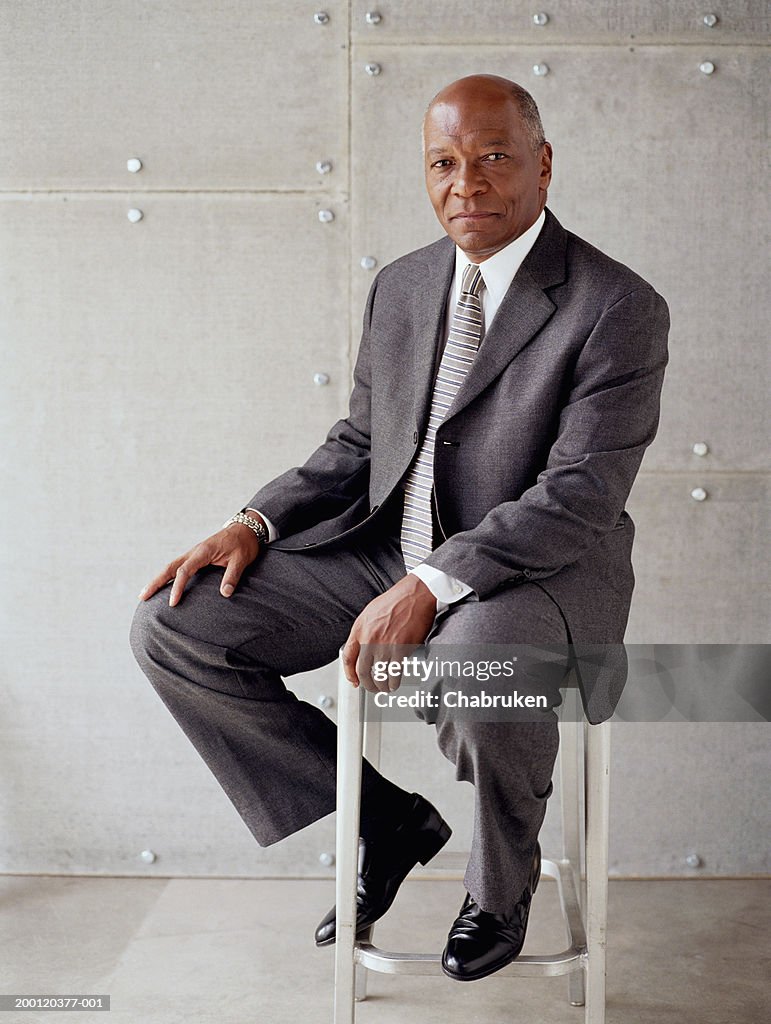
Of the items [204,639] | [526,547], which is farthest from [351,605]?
[526,547]

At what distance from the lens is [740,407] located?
261 cm

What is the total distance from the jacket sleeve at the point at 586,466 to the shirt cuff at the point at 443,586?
18mm

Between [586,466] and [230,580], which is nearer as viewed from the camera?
[586,466]

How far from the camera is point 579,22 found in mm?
2512

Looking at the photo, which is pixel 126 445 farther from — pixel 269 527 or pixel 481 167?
pixel 481 167

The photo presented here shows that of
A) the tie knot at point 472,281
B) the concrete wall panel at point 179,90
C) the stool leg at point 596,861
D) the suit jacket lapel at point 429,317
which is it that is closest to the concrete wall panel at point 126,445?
the concrete wall panel at point 179,90

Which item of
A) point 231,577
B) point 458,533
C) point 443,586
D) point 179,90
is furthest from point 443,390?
point 179,90

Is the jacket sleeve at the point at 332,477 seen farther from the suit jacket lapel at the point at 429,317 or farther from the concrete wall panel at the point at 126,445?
the concrete wall panel at the point at 126,445

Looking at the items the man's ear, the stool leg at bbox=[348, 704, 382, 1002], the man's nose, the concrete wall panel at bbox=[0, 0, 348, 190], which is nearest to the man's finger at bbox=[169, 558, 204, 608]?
the stool leg at bbox=[348, 704, 382, 1002]

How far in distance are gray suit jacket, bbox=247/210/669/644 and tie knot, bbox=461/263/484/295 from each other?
6 cm

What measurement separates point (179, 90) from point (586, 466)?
4.77 ft

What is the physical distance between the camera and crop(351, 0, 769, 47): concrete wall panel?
251 cm

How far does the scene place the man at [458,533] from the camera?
66.3 inches

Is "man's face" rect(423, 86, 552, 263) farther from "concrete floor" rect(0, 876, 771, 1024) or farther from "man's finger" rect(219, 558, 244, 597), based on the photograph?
"concrete floor" rect(0, 876, 771, 1024)
